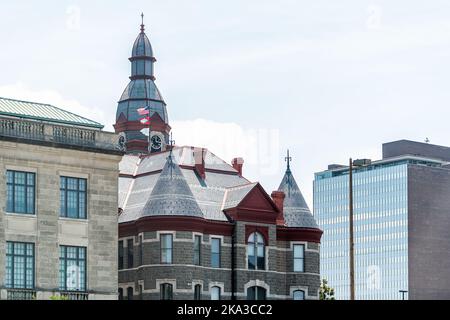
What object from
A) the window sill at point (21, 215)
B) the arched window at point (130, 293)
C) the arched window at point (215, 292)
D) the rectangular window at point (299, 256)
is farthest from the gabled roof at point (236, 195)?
the window sill at point (21, 215)

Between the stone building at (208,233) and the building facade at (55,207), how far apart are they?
7964 mm

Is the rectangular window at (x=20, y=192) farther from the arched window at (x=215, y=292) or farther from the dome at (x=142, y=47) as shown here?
the dome at (x=142, y=47)

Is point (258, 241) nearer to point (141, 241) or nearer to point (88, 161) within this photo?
point (141, 241)

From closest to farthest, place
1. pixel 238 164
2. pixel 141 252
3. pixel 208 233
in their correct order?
1. pixel 141 252
2. pixel 208 233
3. pixel 238 164

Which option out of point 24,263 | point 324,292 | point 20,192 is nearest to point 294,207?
point 324,292

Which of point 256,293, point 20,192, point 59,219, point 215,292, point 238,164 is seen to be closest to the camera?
point 20,192

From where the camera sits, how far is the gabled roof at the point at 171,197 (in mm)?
75062

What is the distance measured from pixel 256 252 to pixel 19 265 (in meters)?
20.6

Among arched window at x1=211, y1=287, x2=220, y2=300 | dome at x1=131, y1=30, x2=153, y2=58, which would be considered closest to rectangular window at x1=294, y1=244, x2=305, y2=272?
arched window at x1=211, y1=287, x2=220, y2=300

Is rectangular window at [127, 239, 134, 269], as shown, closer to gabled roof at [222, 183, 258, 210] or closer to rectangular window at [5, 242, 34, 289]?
gabled roof at [222, 183, 258, 210]

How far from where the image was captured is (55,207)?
64062 millimetres

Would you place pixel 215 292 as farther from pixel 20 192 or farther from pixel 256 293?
pixel 20 192

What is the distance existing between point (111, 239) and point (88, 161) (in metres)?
4.68
